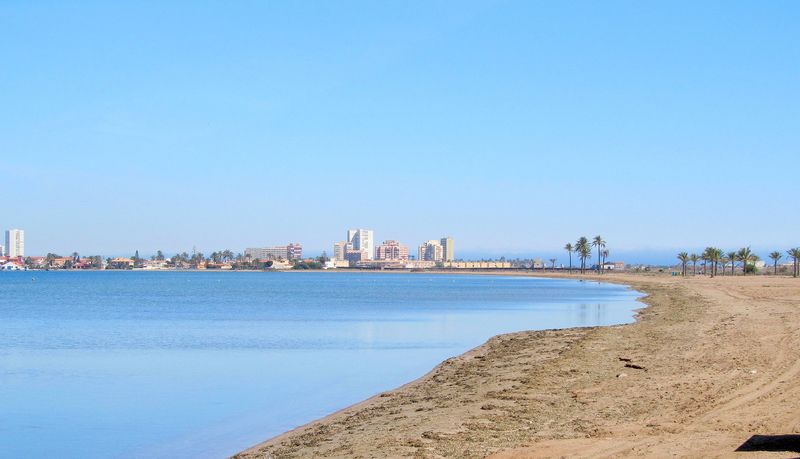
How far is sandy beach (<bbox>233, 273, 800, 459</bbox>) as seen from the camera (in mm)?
8727

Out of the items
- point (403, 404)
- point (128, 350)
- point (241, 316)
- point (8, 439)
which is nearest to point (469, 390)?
point (403, 404)

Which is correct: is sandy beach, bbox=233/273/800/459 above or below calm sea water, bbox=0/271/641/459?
above

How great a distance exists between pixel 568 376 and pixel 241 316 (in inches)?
1257

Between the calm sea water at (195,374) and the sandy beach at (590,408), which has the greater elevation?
the sandy beach at (590,408)

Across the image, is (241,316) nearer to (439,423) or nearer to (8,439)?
(8,439)

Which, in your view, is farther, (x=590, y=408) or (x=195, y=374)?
(x=195, y=374)

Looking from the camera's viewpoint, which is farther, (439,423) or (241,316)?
(241,316)

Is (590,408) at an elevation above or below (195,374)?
above

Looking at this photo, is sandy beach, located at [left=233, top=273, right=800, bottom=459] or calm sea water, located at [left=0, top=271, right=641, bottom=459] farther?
calm sea water, located at [left=0, top=271, right=641, bottom=459]

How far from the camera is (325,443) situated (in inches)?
412

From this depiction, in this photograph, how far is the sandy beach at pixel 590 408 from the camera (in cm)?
873

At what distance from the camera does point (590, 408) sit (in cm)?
1138

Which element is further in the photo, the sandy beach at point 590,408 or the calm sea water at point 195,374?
the calm sea water at point 195,374

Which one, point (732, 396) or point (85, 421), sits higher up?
point (732, 396)
